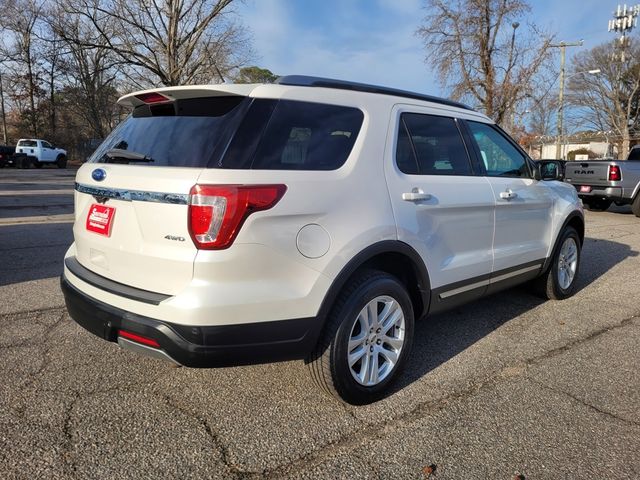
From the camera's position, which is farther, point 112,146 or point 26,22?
point 26,22

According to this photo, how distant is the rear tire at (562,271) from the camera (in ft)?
16.2

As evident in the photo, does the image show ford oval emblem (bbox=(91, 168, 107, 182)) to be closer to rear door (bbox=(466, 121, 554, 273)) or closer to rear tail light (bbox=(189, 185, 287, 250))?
rear tail light (bbox=(189, 185, 287, 250))

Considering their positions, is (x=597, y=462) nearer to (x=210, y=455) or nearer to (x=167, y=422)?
(x=210, y=455)

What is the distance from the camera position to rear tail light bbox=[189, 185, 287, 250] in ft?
7.56

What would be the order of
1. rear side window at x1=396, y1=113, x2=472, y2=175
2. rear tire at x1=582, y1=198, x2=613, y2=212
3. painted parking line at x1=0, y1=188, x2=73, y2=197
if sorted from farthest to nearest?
painted parking line at x1=0, y1=188, x2=73, y2=197
rear tire at x1=582, y1=198, x2=613, y2=212
rear side window at x1=396, y1=113, x2=472, y2=175

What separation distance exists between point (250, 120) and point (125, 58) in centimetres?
2972

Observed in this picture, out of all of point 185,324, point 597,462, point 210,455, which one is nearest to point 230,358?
point 185,324

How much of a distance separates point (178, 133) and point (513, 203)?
110 inches

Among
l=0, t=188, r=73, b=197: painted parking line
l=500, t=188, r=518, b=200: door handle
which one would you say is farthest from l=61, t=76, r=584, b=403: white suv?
l=0, t=188, r=73, b=197: painted parking line

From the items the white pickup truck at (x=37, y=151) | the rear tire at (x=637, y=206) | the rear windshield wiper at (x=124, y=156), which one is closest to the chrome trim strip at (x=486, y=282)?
the rear windshield wiper at (x=124, y=156)

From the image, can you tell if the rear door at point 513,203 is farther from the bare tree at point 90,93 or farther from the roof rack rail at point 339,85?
the bare tree at point 90,93

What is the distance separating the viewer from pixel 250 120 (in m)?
2.50

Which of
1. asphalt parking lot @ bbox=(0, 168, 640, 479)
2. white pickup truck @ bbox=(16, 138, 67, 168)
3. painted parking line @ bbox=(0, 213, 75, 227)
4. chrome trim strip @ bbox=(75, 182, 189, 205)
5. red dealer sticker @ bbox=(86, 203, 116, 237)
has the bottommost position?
asphalt parking lot @ bbox=(0, 168, 640, 479)

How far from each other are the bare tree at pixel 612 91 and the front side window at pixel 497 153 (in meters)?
48.7
